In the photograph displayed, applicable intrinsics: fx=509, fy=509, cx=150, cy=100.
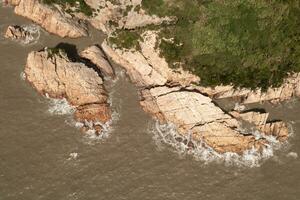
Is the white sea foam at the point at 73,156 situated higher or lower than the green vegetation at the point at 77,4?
lower

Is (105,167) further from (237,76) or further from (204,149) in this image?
(237,76)

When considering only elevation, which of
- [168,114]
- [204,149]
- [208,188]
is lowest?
[208,188]

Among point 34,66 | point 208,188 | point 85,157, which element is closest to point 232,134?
point 208,188

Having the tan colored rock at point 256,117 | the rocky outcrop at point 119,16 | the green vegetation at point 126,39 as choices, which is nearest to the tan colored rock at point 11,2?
the rocky outcrop at point 119,16

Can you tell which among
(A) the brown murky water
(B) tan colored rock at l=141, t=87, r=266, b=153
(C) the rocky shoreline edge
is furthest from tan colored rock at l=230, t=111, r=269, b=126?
(A) the brown murky water

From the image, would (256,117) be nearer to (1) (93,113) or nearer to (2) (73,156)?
(1) (93,113)

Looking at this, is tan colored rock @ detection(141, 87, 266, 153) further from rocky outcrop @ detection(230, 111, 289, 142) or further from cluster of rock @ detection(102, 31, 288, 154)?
rocky outcrop @ detection(230, 111, 289, 142)

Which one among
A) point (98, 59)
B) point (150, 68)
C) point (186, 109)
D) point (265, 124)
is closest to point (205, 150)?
point (186, 109)

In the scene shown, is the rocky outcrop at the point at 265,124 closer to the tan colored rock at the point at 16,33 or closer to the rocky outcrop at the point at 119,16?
the rocky outcrop at the point at 119,16
